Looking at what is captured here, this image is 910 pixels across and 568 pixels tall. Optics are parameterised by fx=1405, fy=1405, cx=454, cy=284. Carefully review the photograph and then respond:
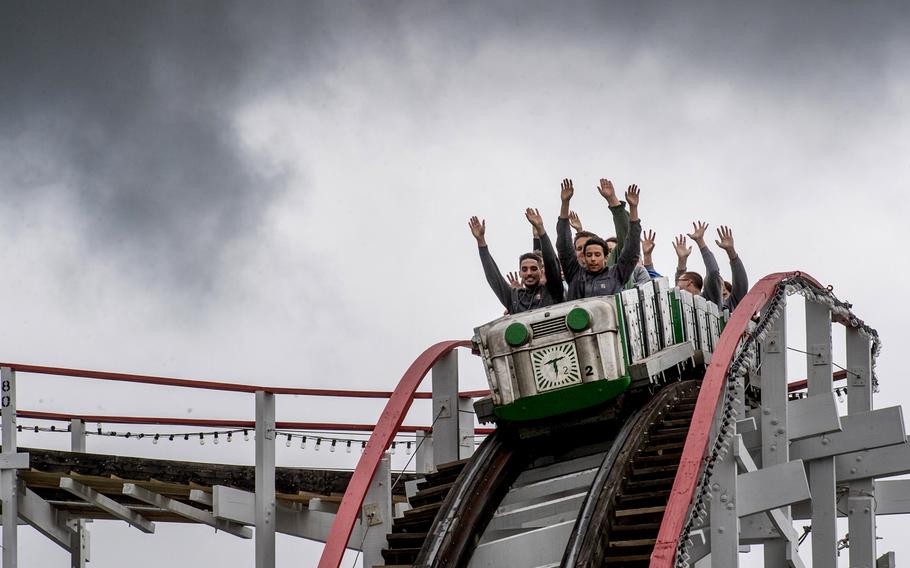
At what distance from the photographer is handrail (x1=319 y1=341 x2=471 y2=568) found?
7.57 metres

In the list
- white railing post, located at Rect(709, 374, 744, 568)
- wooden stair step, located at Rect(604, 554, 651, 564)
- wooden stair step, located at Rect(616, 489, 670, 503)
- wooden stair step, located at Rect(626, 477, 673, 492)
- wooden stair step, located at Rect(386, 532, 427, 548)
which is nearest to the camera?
Result: wooden stair step, located at Rect(604, 554, 651, 564)

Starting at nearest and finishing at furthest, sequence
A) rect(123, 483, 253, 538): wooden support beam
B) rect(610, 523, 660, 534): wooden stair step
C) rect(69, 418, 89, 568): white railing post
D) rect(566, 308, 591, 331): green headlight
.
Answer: rect(610, 523, 660, 534): wooden stair step, rect(566, 308, 591, 331): green headlight, rect(123, 483, 253, 538): wooden support beam, rect(69, 418, 89, 568): white railing post

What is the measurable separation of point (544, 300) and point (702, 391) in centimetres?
239

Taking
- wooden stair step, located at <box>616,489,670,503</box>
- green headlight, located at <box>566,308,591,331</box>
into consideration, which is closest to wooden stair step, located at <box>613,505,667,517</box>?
wooden stair step, located at <box>616,489,670,503</box>

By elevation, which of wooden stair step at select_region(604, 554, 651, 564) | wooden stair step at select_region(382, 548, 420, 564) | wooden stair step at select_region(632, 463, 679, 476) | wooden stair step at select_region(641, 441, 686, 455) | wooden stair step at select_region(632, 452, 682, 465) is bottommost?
wooden stair step at select_region(604, 554, 651, 564)

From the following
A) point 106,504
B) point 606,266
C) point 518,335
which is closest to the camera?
point 518,335

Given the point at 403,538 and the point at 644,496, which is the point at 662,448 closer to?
the point at 644,496

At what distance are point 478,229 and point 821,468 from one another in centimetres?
289

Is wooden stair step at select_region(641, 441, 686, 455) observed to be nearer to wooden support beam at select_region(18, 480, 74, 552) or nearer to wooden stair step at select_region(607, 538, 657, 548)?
wooden stair step at select_region(607, 538, 657, 548)

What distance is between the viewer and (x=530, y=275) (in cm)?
977

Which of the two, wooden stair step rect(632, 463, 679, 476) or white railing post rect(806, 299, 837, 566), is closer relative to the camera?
wooden stair step rect(632, 463, 679, 476)

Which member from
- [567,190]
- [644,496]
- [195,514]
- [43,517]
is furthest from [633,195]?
[43,517]

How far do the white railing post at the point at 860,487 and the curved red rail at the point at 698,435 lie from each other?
2.22m

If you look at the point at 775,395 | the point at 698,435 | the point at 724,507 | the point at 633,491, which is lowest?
the point at 724,507
